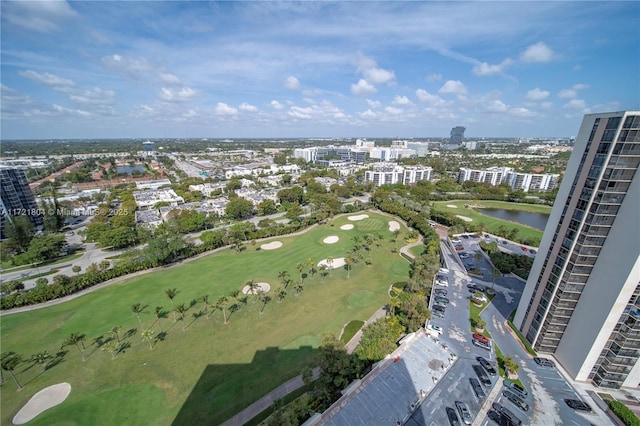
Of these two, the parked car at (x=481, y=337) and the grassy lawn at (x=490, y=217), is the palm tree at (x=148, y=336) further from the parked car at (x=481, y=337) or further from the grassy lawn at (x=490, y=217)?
the grassy lawn at (x=490, y=217)

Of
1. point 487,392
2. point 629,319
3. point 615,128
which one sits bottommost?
point 487,392

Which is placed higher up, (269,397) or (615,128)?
(615,128)

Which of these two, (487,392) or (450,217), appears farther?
(450,217)

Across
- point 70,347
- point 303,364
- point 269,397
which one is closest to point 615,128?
point 303,364

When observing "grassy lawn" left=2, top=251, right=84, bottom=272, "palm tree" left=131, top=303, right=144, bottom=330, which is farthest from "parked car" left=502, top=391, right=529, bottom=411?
"grassy lawn" left=2, top=251, right=84, bottom=272

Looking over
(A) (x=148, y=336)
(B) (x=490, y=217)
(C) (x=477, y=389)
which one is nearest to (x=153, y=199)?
(A) (x=148, y=336)

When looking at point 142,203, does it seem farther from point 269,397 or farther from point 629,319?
→ point 629,319

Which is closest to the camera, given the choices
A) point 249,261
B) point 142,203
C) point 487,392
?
point 487,392
